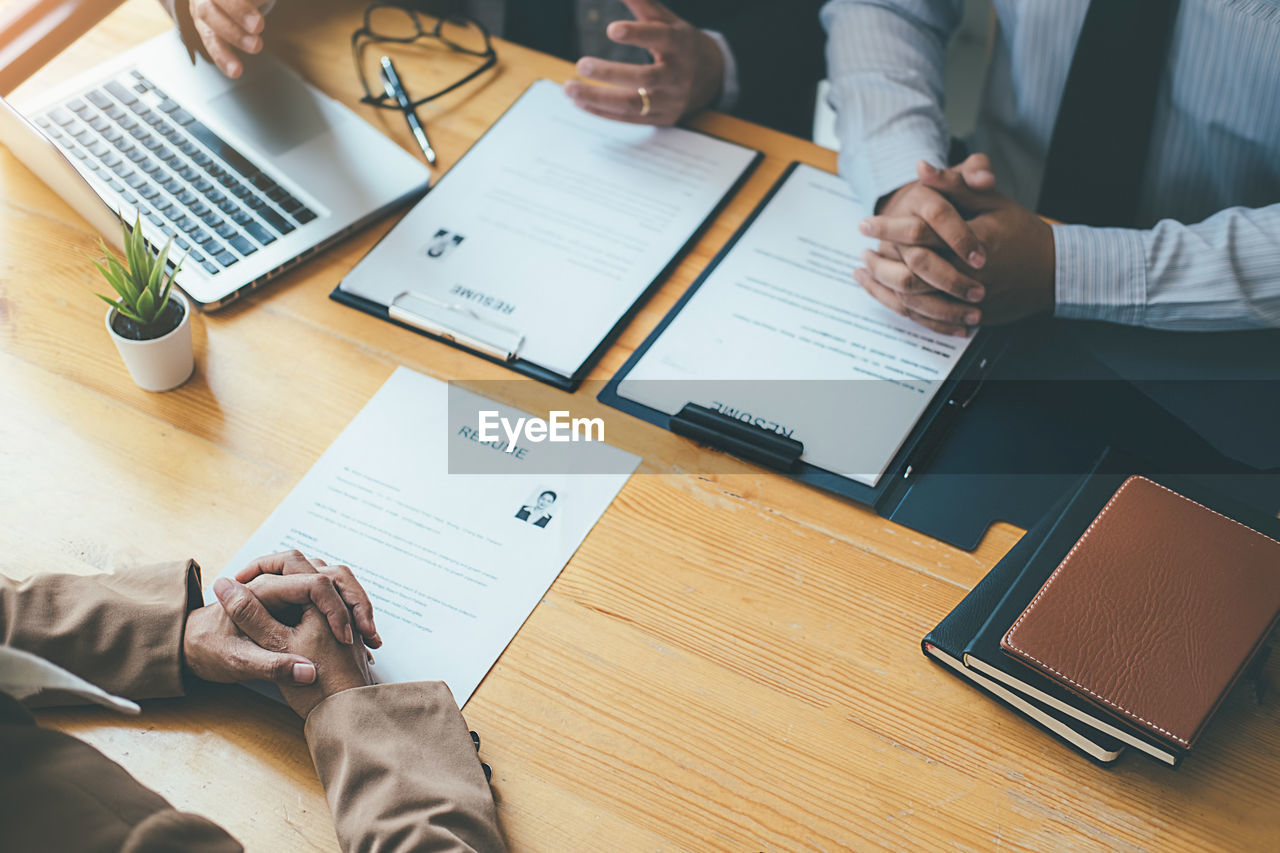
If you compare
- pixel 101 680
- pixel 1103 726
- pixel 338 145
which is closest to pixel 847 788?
pixel 1103 726

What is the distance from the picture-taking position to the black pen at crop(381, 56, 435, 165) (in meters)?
1.14

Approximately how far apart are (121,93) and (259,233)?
298mm

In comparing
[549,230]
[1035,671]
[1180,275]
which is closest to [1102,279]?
Answer: [1180,275]

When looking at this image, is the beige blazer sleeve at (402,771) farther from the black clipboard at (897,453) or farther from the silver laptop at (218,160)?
the silver laptop at (218,160)

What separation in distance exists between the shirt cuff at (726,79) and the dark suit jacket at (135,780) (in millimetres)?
929

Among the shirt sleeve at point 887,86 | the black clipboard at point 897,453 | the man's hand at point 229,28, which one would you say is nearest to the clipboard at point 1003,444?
the black clipboard at point 897,453

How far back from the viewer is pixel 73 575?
28.8 inches

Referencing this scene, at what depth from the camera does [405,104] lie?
1.18 meters

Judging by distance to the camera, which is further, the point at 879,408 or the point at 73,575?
the point at 879,408

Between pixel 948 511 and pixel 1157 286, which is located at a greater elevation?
pixel 1157 286

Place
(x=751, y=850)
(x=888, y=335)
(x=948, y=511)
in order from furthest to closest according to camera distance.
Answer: (x=888, y=335) → (x=948, y=511) → (x=751, y=850)

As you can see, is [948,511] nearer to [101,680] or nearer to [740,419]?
[740,419]

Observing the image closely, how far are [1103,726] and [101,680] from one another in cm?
75

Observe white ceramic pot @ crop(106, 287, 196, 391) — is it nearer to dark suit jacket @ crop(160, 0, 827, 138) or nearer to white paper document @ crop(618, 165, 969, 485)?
white paper document @ crop(618, 165, 969, 485)
